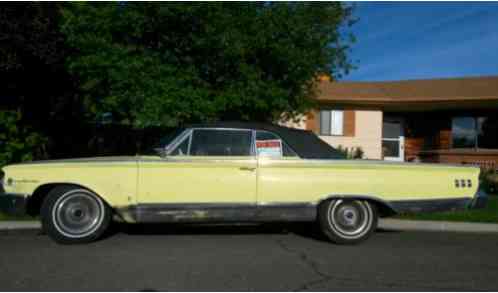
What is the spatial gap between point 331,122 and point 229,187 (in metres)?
12.5

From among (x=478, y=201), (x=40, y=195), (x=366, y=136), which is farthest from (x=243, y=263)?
(x=366, y=136)

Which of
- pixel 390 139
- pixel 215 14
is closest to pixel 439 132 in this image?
pixel 390 139

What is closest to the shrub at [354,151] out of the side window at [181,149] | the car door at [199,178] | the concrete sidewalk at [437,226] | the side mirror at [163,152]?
the concrete sidewalk at [437,226]

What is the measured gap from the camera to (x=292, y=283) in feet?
14.3

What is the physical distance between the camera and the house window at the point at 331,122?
18000 mm

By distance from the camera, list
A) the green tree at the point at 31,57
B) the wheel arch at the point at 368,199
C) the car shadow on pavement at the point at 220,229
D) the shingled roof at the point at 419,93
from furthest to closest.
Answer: the shingled roof at the point at 419,93 → the green tree at the point at 31,57 → the car shadow on pavement at the point at 220,229 → the wheel arch at the point at 368,199

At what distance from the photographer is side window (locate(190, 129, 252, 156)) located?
6.31m

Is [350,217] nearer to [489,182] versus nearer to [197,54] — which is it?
[197,54]

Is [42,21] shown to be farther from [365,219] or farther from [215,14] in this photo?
[365,219]

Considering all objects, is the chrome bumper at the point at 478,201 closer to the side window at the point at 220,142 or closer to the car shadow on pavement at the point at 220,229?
the car shadow on pavement at the point at 220,229

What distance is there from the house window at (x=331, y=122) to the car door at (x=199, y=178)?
39.7ft

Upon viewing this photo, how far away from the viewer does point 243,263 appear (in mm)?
5125

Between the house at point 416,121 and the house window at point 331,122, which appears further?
the house window at point 331,122

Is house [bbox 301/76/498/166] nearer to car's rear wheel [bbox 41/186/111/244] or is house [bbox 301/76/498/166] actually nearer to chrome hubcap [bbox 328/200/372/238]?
chrome hubcap [bbox 328/200/372/238]
